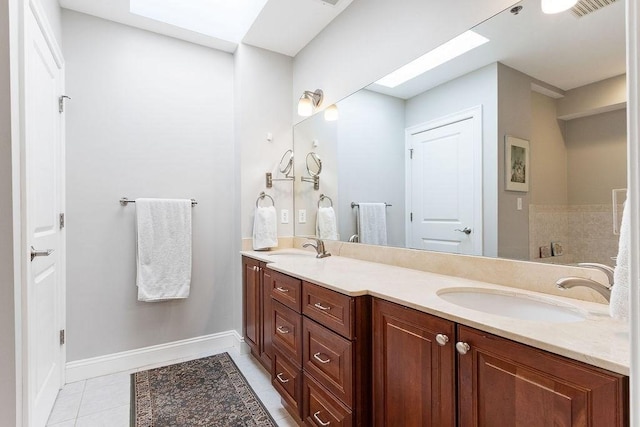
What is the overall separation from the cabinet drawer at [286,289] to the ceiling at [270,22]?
1.80 meters

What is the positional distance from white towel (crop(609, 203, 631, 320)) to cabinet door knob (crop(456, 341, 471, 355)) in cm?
35

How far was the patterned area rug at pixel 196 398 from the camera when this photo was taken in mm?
1708

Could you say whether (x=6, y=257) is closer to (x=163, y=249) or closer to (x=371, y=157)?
(x=163, y=249)

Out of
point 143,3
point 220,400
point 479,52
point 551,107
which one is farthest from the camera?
point 143,3

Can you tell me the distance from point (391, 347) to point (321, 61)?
7.04 feet

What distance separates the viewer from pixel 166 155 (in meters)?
2.46

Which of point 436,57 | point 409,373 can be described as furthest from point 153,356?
point 436,57

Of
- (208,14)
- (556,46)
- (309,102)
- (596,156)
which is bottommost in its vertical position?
(596,156)

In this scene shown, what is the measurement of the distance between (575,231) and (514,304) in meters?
0.34

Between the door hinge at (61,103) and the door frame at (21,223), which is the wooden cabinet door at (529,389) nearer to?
the door frame at (21,223)

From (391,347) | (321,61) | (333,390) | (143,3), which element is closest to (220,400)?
(333,390)

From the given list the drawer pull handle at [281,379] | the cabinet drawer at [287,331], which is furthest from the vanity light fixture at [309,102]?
the drawer pull handle at [281,379]

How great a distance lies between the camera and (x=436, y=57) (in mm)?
1615

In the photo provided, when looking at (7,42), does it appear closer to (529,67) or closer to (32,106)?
(32,106)
